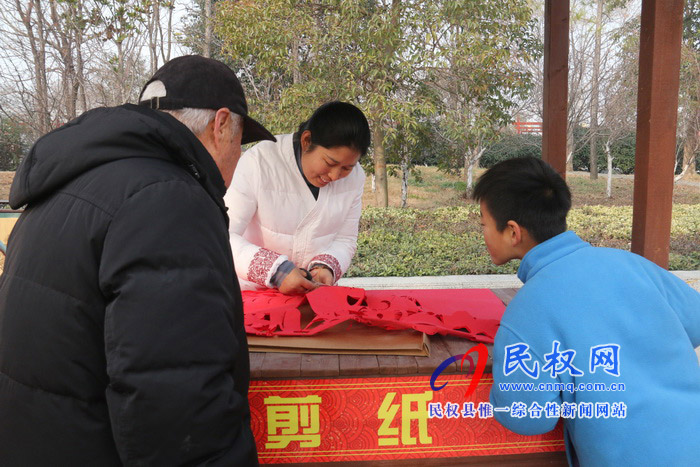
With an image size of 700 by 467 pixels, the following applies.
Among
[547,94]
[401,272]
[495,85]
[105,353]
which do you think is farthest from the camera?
[495,85]

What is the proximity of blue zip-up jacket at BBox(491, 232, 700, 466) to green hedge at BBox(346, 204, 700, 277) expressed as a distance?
15.8ft

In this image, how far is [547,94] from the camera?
2.58 m

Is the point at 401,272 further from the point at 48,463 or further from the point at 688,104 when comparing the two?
the point at 688,104

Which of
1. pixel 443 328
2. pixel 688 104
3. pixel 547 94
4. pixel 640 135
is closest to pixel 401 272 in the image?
pixel 547 94

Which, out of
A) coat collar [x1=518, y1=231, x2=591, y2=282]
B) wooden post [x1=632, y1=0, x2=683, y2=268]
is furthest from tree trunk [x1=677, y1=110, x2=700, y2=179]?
coat collar [x1=518, y1=231, x2=591, y2=282]

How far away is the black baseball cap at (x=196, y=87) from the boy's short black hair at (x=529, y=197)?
2.25ft

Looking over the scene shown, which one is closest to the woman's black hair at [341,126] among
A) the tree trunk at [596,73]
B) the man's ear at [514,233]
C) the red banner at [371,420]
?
the man's ear at [514,233]

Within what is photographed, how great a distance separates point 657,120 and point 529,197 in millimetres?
953

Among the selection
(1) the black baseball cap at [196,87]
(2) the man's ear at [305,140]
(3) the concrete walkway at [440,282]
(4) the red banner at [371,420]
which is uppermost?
(1) the black baseball cap at [196,87]

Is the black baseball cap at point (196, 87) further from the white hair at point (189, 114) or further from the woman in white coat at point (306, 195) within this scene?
the woman in white coat at point (306, 195)

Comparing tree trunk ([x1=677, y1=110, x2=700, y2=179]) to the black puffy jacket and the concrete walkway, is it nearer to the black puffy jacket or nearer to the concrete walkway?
the concrete walkway

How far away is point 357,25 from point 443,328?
5577mm

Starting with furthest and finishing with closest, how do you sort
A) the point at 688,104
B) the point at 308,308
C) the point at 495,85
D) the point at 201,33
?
1. the point at 688,104
2. the point at 201,33
3. the point at 495,85
4. the point at 308,308

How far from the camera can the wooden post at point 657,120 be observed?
6.40 ft
